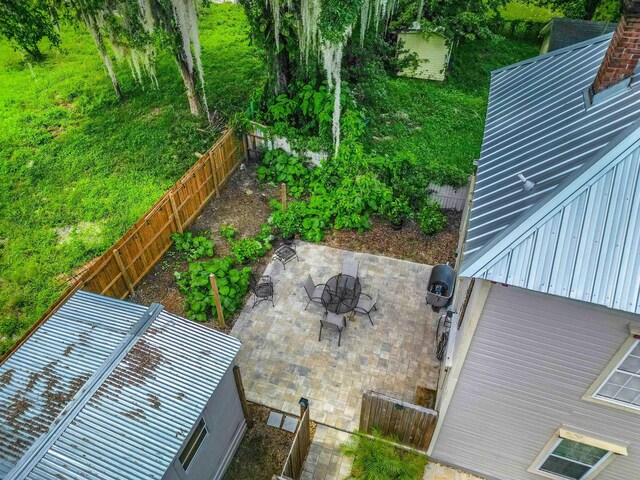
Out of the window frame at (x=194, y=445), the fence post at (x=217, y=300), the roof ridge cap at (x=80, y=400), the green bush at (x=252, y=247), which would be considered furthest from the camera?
the green bush at (x=252, y=247)

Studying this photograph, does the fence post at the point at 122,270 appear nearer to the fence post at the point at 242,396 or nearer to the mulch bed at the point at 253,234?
the mulch bed at the point at 253,234

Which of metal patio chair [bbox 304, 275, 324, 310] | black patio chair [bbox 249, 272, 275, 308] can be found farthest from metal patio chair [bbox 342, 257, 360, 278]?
black patio chair [bbox 249, 272, 275, 308]

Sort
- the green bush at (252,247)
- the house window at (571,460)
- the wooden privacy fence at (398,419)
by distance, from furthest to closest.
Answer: the green bush at (252,247) < the wooden privacy fence at (398,419) < the house window at (571,460)

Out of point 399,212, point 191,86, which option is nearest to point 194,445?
point 399,212

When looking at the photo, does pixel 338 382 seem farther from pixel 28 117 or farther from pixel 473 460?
pixel 28 117

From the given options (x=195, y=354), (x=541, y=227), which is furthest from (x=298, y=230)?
(x=541, y=227)

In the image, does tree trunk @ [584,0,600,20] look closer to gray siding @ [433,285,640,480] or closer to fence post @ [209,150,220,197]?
fence post @ [209,150,220,197]

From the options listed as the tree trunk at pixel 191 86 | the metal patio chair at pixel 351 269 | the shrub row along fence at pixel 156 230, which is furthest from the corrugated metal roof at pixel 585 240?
the tree trunk at pixel 191 86
